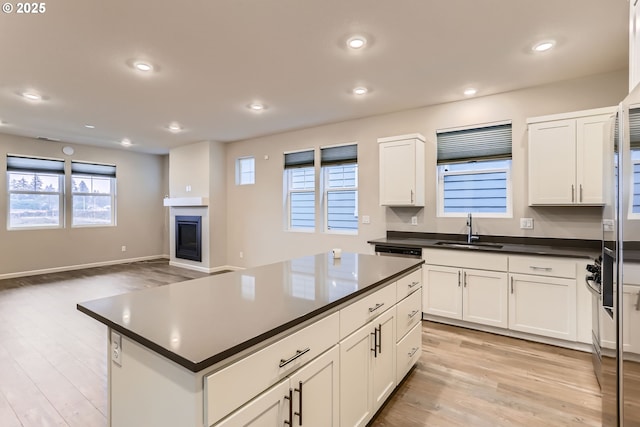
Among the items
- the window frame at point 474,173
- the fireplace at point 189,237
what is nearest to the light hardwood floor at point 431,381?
the window frame at point 474,173

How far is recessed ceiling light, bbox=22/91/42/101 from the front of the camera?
374 centimetres

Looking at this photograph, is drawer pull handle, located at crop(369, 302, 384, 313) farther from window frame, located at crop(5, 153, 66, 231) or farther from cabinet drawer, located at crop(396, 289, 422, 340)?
window frame, located at crop(5, 153, 66, 231)

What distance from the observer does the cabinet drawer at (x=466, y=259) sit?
10.5ft

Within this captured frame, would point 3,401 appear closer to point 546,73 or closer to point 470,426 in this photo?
point 470,426

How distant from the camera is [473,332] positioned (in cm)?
337

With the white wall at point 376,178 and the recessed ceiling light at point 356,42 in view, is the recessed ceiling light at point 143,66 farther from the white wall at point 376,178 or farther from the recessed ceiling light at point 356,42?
the white wall at point 376,178

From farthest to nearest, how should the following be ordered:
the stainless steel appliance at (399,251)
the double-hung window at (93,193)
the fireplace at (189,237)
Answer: the double-hung window at (93,193) → the fireplace at (189,237) → the stainless steel appliance at (399,251)

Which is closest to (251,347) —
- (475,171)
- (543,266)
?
(543,266)

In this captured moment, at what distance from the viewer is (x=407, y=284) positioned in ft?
7.63

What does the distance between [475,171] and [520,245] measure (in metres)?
1.04

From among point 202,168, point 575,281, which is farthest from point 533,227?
point 202,168

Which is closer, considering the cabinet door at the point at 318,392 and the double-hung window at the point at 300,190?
the cabinet door at the point at 318,392

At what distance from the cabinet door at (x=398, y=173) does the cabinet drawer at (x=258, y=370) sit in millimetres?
2929

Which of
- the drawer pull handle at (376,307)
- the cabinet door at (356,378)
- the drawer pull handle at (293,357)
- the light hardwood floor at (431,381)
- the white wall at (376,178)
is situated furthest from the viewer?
the white wall at (376,178)
